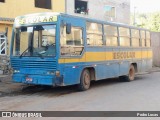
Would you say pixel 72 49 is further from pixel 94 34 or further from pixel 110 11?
pixel 110 11

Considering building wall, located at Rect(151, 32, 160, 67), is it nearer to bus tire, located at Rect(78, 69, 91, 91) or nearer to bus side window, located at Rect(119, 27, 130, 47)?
bus side window, located at Rect(119, 27, 130, 47)

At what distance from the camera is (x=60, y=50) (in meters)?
12.3

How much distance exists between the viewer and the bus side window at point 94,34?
1430 centimetres

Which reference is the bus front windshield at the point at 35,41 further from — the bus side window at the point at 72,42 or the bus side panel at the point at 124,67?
the bus side panel at the point at 124,67

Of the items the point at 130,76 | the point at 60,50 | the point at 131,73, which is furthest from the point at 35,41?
the point at 131,73

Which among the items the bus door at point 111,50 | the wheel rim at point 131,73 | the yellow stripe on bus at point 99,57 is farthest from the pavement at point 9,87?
the wheel rim at point 131,73

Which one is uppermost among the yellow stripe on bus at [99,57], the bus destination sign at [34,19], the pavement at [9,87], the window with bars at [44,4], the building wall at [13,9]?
the window with bars at [44,4]

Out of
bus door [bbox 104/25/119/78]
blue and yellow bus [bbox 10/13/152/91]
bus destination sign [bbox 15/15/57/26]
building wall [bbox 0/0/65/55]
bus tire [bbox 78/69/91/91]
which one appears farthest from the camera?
building wall [bbox 0/0/65/55]

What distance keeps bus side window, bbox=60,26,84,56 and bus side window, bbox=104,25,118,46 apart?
89.6 inches

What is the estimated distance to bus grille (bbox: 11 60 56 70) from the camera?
40.4 ft

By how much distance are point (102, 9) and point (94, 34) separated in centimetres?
1440

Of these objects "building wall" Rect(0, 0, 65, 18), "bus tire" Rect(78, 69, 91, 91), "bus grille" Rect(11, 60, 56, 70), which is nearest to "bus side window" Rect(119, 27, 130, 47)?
→ "bus tire" Rect(78, 69, 91, 91)

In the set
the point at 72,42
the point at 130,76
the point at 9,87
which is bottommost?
the point at 9,87

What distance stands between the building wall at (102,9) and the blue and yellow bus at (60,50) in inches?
389
